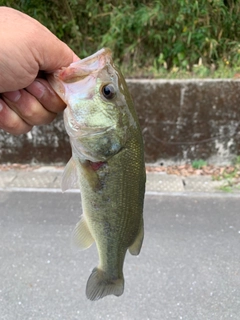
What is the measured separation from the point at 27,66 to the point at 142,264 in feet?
8.21

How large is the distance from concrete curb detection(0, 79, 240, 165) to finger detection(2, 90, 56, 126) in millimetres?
Answer: 3681

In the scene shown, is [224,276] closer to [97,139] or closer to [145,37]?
[97,139]

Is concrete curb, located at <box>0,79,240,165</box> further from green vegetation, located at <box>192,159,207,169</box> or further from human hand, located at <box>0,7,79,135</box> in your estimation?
human hand, located at <box>0,7,79,135</box>

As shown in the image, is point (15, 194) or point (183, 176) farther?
point (183, 176)

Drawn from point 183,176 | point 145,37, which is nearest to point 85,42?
point 145,37

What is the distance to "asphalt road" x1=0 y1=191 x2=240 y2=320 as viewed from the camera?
2.96m

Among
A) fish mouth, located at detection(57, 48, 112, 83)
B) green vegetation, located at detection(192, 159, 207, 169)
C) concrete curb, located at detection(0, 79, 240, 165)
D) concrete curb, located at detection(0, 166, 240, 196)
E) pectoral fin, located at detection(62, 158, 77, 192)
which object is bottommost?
green vegetation, located at detection(192, 159, 207, 169)

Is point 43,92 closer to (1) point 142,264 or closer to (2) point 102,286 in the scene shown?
(2) point 102,286

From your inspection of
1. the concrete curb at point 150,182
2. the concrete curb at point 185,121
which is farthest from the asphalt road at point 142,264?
the concrete curb at point 185,121

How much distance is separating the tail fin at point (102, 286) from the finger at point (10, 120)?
815 millimetres

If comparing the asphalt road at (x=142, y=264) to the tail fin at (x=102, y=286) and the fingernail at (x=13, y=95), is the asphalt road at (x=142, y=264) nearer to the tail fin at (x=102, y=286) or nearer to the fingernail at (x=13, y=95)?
the tail fin at (x=102, y=286)

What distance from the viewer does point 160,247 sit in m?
3.65

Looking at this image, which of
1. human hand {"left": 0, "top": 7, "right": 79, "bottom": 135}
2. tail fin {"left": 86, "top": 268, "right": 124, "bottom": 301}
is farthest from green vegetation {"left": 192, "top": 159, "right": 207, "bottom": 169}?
human hand {"left": 0, "top": 7, "right": 79, "bottom": 135}

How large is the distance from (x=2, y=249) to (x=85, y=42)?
4.52 m
